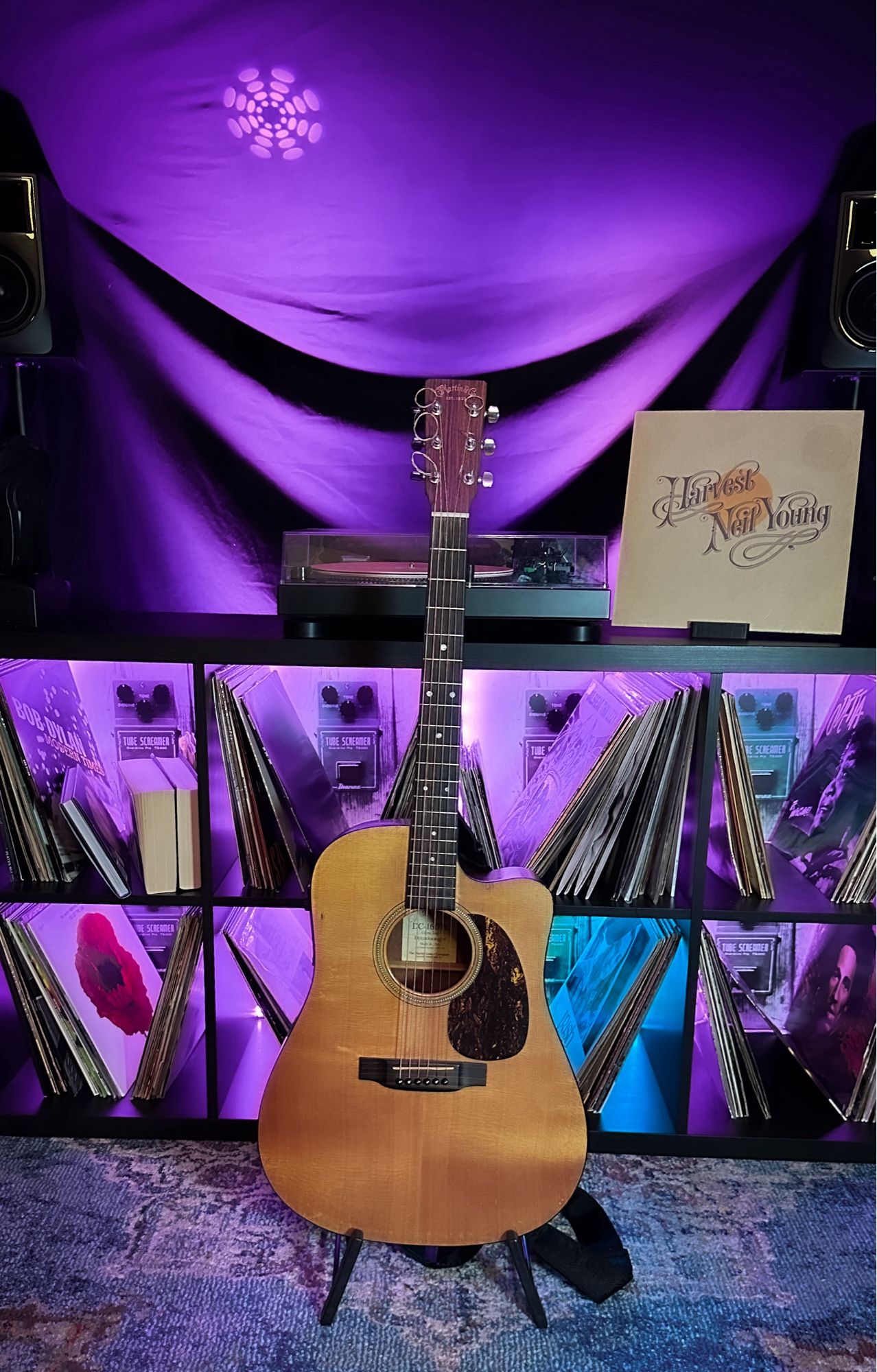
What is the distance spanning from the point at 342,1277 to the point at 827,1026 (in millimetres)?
1025

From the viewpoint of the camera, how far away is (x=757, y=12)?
170cm

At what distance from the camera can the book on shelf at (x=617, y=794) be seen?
160 cm

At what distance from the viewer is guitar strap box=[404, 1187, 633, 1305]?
1.41 meters

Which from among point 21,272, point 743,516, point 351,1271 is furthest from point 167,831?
point 743,516

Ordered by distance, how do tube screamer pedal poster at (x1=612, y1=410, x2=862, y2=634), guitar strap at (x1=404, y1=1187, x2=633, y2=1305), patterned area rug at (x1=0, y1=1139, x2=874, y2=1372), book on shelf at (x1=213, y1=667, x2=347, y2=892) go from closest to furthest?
1. patterned area rug at (x1=0, y1=1139, x2=874, y2=1372)
2. guitar strap at (x1=404, y1=1187, x2=633, y2=1305)
3. tube screamer pedal poster at (x1=612, y1=410, x2=862, y2=634)
4. book on shelf at (x1=213, y1=667, x2=347, y2=892)

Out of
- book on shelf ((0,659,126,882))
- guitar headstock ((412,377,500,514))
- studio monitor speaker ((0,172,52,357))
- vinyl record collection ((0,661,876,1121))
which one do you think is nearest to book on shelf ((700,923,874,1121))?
vinyl record collection ((0,661,876,1121))

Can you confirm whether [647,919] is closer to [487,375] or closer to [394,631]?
[394,631]

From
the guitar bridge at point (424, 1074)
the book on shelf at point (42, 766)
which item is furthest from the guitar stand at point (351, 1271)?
the book on shelf at point (42, 766)

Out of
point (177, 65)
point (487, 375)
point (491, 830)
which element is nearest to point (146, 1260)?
point (491, 830)

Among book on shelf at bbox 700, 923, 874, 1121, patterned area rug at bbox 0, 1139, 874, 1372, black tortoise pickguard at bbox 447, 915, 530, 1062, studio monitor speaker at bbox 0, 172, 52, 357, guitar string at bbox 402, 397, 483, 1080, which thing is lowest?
patterned area rug at bbox 0, 1139, 874, 1372

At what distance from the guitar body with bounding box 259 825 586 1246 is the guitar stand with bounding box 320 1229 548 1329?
0.06 feet

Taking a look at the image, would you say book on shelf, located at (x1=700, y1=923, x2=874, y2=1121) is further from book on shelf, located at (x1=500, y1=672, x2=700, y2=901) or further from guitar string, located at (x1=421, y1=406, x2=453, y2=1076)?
guitar string, located at (x1=421, y1=406, x2=453, y2=1076)

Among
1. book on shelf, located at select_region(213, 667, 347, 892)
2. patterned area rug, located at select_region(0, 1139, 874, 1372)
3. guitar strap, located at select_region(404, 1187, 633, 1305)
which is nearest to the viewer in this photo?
patterned area rug, located at select_region(0, 1139, 874, 1372)

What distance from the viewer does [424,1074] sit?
1.37m
